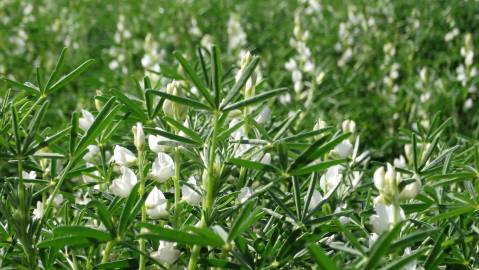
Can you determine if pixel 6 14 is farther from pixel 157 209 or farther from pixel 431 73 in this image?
pixel 157 209

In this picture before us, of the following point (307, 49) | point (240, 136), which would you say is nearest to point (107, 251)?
point (240, 136)

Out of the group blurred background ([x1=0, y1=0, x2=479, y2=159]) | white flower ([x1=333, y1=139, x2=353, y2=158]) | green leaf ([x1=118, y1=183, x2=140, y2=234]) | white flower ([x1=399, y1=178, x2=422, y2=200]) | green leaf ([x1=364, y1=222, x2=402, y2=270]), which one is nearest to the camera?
green leaf ([x1=364, y1=222, x2=402, y2=270])

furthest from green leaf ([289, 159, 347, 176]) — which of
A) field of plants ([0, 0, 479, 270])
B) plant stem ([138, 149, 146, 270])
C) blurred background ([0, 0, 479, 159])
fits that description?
blurred background ([0, 0, 479, 159])

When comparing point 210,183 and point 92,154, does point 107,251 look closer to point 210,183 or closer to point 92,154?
point 210,183

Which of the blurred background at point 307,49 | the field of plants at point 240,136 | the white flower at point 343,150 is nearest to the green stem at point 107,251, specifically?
the field of plants at point 240,136

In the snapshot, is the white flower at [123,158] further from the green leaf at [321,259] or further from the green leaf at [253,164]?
the green leaf at [321,259]

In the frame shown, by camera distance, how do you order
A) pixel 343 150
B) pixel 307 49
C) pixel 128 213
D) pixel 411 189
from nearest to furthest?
pixel 128 213, pixel 411 189, pixel 343 150, pixel 307 49

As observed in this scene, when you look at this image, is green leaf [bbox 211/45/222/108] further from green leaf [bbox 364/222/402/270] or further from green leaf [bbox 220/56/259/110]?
green leaf [bbox 364/222/402/270]
